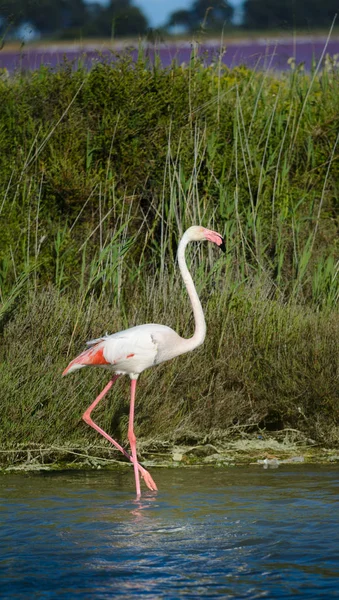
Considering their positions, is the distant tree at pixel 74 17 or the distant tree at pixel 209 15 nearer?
the distant tree at pixel 74 17

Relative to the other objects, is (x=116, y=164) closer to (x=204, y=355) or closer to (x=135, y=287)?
(x=135, y=287)

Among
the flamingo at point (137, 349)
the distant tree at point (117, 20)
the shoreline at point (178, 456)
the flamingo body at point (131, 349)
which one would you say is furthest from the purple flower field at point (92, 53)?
the flamingo body at point (131, 349)

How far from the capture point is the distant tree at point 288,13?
11.3m

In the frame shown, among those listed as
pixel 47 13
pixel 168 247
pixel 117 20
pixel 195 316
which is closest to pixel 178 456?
pixel 195 316

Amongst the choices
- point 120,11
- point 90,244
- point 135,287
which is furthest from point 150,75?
point 135,287

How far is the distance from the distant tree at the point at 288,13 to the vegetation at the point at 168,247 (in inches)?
24.2

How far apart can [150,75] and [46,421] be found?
5.17 metres

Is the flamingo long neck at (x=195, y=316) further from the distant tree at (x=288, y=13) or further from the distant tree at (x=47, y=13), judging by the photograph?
the distant tree at (x=288, y=13)

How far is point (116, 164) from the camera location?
1063 cm

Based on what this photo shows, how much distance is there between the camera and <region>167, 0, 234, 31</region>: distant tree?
10.9m

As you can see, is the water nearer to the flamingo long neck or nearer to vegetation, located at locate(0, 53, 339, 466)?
vegetation, located at locate(0, 53, 339, 466)

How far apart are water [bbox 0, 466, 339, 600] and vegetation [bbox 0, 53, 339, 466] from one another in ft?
2.49

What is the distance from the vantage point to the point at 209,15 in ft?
35.9

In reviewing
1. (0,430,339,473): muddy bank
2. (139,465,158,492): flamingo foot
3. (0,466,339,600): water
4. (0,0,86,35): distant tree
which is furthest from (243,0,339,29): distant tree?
(139,465,158,492): flamingo foot
